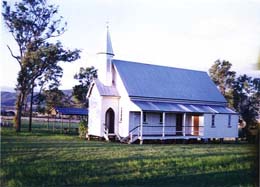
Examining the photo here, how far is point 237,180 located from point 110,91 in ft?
16.9

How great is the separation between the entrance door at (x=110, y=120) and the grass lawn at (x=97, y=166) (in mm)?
1941

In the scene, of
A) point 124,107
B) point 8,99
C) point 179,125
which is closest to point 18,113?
point 8,99

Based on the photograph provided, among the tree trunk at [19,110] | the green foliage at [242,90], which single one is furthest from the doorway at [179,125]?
the tree trunk at [19,110]

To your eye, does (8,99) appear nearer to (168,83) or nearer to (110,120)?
(110,120)

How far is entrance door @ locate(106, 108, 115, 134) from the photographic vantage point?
33.7ft

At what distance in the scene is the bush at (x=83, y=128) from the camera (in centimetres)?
830

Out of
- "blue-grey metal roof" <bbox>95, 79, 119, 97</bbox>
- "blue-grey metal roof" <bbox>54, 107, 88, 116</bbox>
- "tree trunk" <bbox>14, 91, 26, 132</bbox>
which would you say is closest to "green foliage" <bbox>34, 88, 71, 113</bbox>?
"blue-grey metal roof" <bbox>54, 107, 88, 116</bbox>

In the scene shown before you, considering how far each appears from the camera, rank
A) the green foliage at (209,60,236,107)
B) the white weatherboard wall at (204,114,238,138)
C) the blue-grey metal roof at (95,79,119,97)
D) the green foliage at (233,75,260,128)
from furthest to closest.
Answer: the white weatherboard wall at (204,114,238,138), the blue-grey metal roof at (95,79,119,97), the green foliage at (209,60,236,107), the green foliage at (233,75,260,128)

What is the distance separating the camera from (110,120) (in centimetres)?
1057

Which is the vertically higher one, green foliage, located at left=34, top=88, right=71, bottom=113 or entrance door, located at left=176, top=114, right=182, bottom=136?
green foliage, located at left=34, top=88, right=71, bottom=113

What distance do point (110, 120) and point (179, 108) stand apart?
3360mm

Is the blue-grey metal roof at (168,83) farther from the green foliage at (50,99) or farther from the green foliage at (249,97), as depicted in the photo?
the green foliage at (50,99)

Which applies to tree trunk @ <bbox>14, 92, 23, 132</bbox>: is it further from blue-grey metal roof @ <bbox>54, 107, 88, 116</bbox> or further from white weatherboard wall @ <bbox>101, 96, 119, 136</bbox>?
white weatherboard wall @ <bbox>101, 96, 119, 136</bbox>

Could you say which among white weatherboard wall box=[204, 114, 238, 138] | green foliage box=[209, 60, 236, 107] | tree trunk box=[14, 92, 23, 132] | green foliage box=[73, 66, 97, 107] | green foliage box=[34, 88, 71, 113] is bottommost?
white weatherboard wall box=[204, 114, 238, 138]
